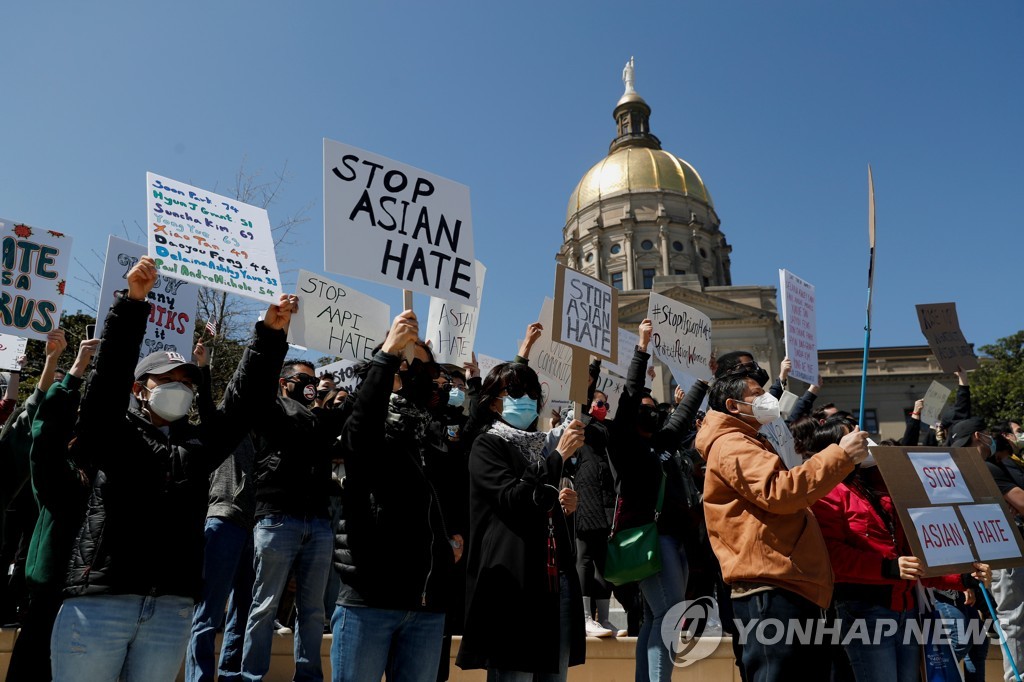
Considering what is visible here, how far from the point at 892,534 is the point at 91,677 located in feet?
12.7

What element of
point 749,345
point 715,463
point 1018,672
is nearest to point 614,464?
point 715,463

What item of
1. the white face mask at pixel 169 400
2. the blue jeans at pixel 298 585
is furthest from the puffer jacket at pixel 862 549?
the white face mask at pixel 169 400

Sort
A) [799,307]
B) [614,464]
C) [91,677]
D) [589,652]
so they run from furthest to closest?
1. [799,307]
2. [589,652]
3. [614,464]
4. [91,677]

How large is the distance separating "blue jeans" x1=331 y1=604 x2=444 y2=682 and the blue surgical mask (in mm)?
1056

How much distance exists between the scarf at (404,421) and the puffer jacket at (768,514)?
1470 millimetres

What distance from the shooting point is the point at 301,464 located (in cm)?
493

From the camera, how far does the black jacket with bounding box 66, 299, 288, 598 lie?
284 cm

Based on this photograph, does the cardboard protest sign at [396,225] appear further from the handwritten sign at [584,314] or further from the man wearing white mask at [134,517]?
the man wearing white mask at [134,517]

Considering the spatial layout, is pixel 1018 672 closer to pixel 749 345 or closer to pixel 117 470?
pixel 117 470

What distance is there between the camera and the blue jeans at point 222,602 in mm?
4668

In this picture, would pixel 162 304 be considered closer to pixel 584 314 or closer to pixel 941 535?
pixel 584 314

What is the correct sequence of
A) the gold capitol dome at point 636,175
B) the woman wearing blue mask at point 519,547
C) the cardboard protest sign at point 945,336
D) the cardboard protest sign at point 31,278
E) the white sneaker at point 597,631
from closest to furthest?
the woman wearing blue mask at point 519,547, the white sneaker at point 597,631, the cardboard protest sign at point 31,278, the cardboard protest sign at point 945,336, the gold capitol dome at point 636,175

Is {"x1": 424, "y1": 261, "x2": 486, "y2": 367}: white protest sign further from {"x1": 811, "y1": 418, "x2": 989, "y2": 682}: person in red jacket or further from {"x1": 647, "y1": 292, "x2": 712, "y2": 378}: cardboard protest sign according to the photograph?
{"x1": 811, "y1": 418, "x2": 989, "y2": 682}: person in red jacket

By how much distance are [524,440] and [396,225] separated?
1.70 meters
